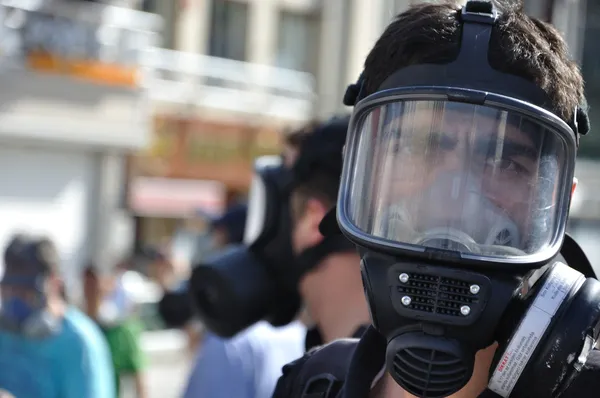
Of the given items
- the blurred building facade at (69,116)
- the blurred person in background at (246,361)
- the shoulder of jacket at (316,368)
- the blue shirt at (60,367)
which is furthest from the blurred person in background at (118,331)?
the blurred building facade at (69,116)

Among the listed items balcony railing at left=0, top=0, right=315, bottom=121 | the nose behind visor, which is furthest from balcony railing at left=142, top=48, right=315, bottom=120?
the nose behind visor

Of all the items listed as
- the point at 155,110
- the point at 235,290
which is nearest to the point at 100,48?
the point at 155,110

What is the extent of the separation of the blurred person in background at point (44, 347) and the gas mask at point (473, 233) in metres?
2.80

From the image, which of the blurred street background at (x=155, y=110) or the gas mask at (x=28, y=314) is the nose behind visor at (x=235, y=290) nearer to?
the gas mask at (x=28, y=314)

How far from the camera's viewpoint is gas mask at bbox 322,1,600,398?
1.66 metres

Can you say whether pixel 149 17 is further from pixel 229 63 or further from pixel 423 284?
pixel 423 284

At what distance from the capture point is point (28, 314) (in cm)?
465

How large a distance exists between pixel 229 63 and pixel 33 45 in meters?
7.23

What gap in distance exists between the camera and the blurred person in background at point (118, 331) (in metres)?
8.01

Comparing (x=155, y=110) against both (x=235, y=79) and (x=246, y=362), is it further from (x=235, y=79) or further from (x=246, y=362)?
(x=246, y=362)

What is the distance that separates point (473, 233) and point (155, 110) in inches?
832

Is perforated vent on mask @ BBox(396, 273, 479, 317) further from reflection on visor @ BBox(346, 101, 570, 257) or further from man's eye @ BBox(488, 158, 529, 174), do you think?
man's eye @ BBox(488, 158, 529, 174)

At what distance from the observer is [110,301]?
346 inches

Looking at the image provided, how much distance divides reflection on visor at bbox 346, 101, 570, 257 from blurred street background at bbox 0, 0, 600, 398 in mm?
9696
